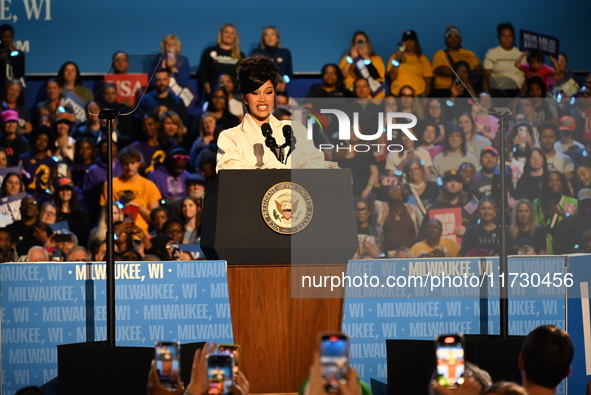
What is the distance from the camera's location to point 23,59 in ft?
22.9

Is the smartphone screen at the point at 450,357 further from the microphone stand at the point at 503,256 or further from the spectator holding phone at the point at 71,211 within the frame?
the spectator holding phone at the point at 71,211

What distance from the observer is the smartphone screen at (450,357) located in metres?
2.20

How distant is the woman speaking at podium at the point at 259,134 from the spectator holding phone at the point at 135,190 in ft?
9.03

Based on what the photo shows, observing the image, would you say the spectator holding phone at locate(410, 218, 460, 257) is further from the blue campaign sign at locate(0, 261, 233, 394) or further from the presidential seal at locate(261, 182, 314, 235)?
the presidential seal at locate(261, 182, 314, 235)

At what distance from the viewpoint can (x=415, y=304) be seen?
13.0 feet

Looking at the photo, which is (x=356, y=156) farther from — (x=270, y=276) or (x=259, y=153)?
(x=270, y=276)

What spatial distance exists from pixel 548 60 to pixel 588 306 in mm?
3900

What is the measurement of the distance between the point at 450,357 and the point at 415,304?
5.78 ft

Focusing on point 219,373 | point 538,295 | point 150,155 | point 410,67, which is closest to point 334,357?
point 219,373

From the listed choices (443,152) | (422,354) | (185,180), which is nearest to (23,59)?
(185,180)

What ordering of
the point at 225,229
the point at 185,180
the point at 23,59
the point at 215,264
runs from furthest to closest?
1. the point at 23,59
2. the point at 185,180
3. the point at 215,264
4. the point at 225,229

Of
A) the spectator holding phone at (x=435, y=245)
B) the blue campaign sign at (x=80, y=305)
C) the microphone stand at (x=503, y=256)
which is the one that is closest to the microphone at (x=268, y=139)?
the blue campaign sign at (x=80, y=305)

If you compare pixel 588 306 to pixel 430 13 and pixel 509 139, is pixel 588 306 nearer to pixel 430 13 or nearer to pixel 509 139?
pixel 509 139

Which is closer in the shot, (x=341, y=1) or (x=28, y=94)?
(x=28, y=94)
